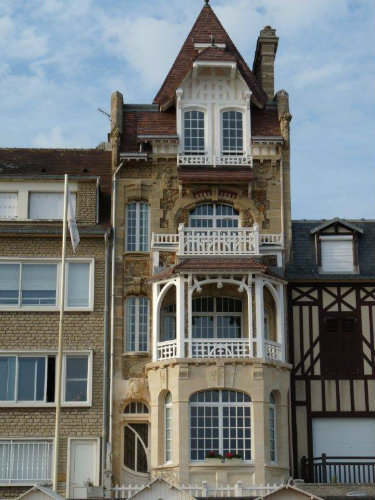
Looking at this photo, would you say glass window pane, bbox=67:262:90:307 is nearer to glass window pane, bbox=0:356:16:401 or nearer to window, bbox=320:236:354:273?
glass window pane, bbox=0:356:16:401

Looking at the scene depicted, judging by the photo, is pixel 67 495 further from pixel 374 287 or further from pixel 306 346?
pixel 374 287

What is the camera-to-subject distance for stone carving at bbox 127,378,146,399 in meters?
29.9

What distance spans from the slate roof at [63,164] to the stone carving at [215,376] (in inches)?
259

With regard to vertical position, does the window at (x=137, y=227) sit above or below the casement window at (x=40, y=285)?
above

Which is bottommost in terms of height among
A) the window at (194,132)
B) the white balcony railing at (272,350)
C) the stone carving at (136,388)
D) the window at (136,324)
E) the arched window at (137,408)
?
the arched window at (137,408)

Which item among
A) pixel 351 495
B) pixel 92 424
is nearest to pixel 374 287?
pixel 351 495

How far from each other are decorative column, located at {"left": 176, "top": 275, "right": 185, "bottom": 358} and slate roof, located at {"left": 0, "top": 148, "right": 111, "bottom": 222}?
413 centimetres

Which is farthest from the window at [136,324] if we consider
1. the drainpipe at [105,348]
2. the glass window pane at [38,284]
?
the glass window pane at [38,284]

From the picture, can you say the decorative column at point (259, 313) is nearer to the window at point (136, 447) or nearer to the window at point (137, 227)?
the window at point (137, 227)

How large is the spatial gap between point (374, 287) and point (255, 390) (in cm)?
580

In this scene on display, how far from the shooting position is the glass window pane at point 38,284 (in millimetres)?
30750

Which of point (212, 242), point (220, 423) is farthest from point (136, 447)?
point (212, 242)

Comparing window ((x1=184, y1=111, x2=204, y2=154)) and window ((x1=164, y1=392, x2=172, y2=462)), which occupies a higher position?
window ((x1=184, y1=111, x2=204, y2=154))

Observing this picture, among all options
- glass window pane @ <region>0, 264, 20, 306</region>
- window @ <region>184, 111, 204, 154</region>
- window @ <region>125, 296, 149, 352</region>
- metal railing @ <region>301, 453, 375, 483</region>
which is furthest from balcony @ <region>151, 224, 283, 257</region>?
metal railing @ <region>301, 453, 375, 483</region>
